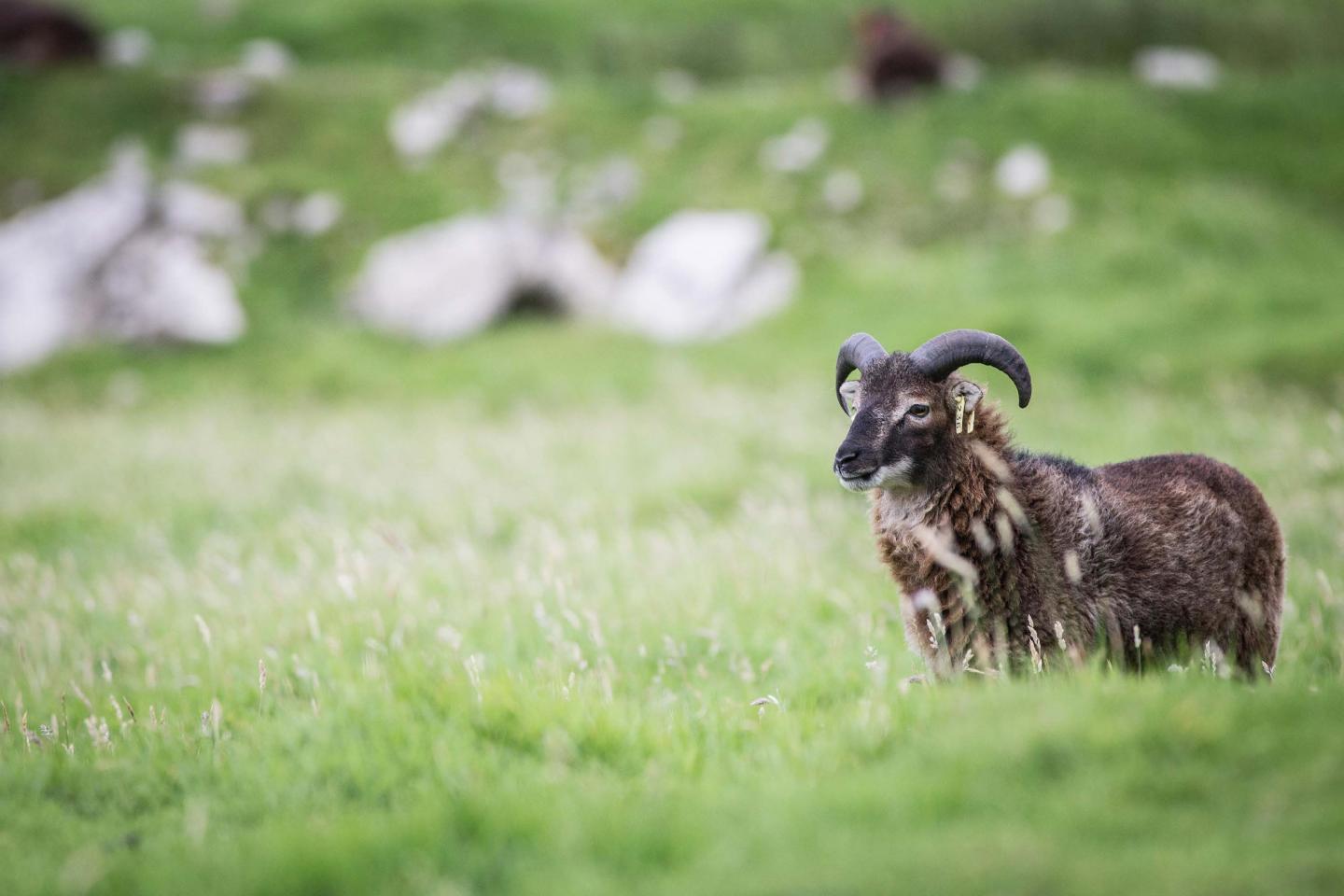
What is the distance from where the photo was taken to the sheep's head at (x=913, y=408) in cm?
519

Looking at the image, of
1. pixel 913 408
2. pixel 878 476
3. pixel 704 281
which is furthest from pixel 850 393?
pixel 704 281

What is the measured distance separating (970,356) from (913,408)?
0.42 metres

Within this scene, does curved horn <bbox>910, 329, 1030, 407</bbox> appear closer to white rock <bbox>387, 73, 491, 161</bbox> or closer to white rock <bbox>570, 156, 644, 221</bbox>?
white rock <bbox>570, 156, 644, 221</bbox>

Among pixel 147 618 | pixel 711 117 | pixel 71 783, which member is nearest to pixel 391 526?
pixel 147 618

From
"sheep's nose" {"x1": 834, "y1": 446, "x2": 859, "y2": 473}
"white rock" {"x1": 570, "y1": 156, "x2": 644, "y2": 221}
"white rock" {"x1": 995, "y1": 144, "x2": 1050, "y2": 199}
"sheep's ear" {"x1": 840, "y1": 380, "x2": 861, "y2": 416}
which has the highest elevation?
"white rock" {"x1": 995, "y1": 144, "x2": 1050, "y2": 199}

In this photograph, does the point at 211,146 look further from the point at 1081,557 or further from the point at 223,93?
the point at 1081,557

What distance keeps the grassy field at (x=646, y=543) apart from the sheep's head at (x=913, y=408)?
1.13m

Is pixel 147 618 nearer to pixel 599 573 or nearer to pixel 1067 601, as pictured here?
pixel 599 573

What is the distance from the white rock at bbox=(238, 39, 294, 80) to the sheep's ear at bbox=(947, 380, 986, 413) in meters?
32.0

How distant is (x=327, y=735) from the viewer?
14.4 ft

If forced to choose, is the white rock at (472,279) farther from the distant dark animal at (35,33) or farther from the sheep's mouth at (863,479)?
the distant dark animal at (35,33)

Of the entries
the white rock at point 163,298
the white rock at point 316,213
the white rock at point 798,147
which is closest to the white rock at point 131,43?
the white rock at point 316,213

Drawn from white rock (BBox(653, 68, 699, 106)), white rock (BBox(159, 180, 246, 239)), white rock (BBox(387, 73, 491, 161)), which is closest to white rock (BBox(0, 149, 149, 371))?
white rock (BBox(159, 180, 246, 239))

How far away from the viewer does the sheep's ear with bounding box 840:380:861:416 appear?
5723mm
